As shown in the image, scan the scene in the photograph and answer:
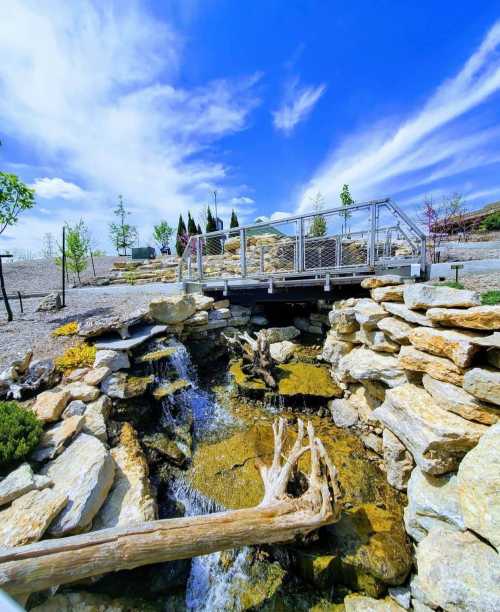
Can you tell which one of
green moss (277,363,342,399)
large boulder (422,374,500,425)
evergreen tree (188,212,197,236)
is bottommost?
green moss (277,363,342,399)

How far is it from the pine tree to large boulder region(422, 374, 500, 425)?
22.0m

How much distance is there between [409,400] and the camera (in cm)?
358

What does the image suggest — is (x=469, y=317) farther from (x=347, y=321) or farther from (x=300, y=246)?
(x=300, y=246)

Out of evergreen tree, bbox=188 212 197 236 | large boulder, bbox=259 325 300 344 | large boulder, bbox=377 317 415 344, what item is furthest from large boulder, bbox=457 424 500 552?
evergreen tree, bbox=188 212 197 236

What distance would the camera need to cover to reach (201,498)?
3.57 meters

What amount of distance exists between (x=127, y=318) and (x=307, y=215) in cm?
500

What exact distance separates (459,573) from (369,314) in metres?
3.79

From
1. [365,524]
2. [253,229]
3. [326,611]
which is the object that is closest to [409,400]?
[365,524]

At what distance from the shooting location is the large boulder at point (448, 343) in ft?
10.2

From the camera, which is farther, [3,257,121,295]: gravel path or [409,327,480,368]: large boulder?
[3,257,121,295]: gravel path

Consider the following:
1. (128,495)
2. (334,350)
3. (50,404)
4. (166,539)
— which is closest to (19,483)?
(128,495)

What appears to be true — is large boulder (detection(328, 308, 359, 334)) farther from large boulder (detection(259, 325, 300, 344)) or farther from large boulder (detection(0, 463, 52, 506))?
large boulder (detection(0, 463, 52, 506))

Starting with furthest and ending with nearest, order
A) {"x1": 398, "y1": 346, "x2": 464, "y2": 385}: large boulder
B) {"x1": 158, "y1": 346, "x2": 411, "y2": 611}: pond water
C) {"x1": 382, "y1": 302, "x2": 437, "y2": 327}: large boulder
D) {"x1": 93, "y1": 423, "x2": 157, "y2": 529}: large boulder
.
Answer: {"x1": 382, "y1": 302, "x2": 437, "y2": 327}: large boulder < {"x1": 398, "y1": 346, "x2": 464, "y2": 385}: large boulder < {"x1": 93, "y1": 423, "x2": 157, "y2": 529}: large boulder < {"x1": 158, "y1": 346, "x2": 411, "y2": 611}: pond water

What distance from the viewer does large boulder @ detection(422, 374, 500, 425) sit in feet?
9.56
